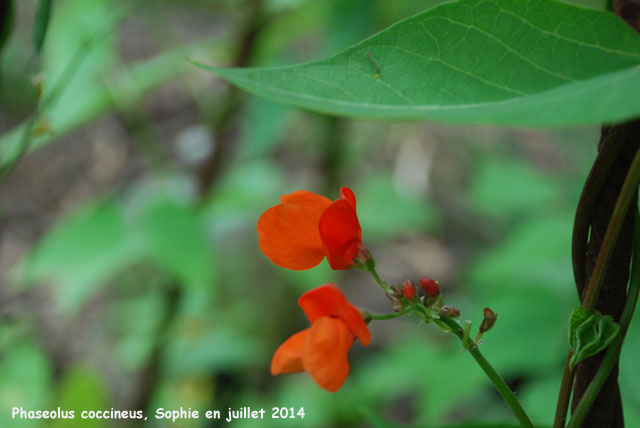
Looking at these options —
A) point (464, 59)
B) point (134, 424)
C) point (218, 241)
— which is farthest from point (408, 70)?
point (218, 241)

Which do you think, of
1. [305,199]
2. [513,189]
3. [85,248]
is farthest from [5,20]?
[513,189]

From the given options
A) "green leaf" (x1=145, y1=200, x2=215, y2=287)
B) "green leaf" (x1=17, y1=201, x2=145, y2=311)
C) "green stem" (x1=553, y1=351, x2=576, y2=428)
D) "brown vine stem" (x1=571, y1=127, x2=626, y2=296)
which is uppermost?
"green leaf" (x1=17, y1=201, x2=145, y2=311)

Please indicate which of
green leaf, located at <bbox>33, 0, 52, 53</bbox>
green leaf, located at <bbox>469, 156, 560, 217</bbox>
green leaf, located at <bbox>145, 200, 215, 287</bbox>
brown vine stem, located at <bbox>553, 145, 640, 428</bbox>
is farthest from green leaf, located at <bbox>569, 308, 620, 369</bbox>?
green leaf, located at <bbox>469, 156, 560, 217</bbox>

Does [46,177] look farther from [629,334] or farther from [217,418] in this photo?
[629,334]

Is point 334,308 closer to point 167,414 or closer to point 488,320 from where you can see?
point 488,320

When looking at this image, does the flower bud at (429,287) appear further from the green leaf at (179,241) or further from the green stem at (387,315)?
the green leaf at (179,241)

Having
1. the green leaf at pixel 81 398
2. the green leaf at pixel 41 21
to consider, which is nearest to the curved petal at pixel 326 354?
the green leaf at pixel 41 21

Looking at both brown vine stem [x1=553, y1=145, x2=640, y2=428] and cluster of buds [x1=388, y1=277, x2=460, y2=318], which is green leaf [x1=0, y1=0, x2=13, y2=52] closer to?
cluster of buds [x1=388, y1=277, x2=460, y2=318]
